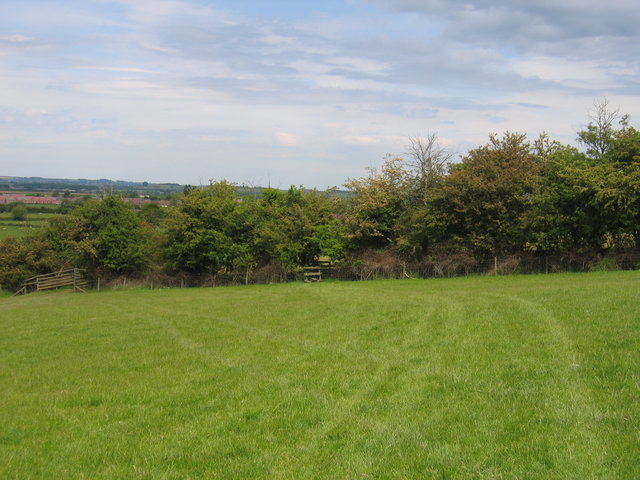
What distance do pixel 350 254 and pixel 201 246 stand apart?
Answer: 524 inches

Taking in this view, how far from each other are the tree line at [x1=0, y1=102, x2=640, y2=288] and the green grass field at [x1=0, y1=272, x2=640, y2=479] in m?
22.2

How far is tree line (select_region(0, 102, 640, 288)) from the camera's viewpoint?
3597cm

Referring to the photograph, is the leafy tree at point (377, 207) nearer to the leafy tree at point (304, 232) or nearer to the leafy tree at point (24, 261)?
the leafy tree at point (304, 232)

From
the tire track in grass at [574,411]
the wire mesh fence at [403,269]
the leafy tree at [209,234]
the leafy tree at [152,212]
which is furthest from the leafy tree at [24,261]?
the tire track in grass at [574,411]

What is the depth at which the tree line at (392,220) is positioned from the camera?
118 ft

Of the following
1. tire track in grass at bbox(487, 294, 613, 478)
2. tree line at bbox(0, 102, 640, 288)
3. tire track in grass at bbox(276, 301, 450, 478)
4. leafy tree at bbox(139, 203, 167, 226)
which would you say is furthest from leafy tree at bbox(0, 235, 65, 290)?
tire track in grass at bbox(487, 294, 613, 478)

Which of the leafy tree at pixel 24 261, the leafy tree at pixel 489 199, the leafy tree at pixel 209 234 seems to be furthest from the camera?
the leafy tree at pixel 24 261

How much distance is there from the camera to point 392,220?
45.7 m

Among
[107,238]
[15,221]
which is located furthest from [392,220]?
[15,221]

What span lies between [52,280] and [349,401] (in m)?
54.3

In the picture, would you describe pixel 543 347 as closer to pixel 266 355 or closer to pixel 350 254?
pixel 266 355

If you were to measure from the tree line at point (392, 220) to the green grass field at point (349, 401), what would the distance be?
22.2m

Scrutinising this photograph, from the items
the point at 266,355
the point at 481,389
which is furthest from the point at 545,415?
the point at 266,355

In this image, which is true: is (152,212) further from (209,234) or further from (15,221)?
(15,221)
